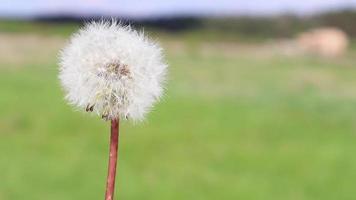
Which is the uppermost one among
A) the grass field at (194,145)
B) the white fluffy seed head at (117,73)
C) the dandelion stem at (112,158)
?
the grass field at (194,145)

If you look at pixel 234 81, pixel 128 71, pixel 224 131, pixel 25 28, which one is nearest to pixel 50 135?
pixel 224 131

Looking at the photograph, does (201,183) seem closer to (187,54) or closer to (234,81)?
(234,81)

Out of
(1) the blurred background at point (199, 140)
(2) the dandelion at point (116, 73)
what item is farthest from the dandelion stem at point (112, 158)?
(1) the blurred background at point (199, 140)

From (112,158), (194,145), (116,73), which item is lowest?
(112,158)

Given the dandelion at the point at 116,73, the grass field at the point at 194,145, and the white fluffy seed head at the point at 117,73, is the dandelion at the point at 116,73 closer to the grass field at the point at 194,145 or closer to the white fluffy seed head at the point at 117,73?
the white fluffy seed head at the point at 117,73

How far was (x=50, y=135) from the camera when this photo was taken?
25.6 m

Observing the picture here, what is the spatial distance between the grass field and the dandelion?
38.2 feet

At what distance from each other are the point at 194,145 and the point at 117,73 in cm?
2351

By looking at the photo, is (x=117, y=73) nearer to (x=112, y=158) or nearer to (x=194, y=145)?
(x=112, y=158)

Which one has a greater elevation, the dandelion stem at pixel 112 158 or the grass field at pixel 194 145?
the grass field at pixel 194 145

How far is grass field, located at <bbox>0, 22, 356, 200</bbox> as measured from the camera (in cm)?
2059

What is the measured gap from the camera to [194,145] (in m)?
25.0

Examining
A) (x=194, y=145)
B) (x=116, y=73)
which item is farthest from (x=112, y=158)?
(x=194, y=145)

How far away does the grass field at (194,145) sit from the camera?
20.6 metres
